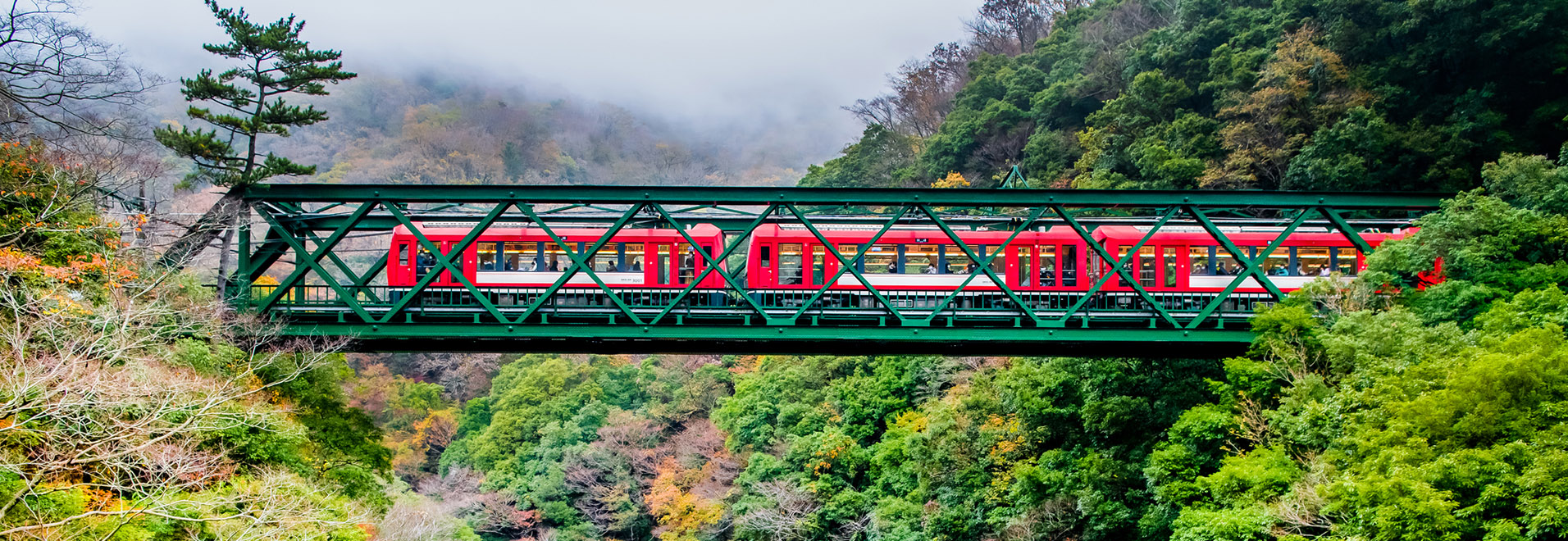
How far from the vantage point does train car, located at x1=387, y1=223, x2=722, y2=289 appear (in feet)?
72.9

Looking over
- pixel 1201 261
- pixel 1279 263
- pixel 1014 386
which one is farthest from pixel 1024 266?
pixel 1279 263

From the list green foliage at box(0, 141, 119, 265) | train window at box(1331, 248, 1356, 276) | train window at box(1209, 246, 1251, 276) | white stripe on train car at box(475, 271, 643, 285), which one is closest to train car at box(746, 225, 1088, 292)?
white stripe on train car at box(475, 271, 643, 285)

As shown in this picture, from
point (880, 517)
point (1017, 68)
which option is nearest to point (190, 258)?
point (880, 517)

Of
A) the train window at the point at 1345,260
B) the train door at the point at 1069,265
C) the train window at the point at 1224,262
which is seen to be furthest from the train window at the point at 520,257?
the train window at the point at 1345,260

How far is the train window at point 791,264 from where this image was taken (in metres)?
22.7

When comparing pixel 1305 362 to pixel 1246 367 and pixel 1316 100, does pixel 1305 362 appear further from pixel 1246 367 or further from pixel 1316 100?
pixel 1316 100

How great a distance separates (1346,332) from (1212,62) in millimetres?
20036

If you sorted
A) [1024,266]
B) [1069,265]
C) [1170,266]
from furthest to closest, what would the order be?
[1069,265], [1024,266], [1170,266]

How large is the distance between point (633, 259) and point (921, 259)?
6731 millimetres

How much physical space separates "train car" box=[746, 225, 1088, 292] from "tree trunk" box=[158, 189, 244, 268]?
10622 mm

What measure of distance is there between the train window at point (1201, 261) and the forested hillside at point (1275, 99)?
7.06m

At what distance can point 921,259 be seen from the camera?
2323 centimetres

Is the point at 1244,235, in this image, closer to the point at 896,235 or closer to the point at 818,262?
the point at 896,235

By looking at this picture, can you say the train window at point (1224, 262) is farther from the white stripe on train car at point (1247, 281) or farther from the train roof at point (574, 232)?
the train roof at point (574, 232)
